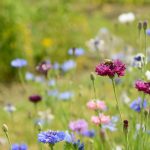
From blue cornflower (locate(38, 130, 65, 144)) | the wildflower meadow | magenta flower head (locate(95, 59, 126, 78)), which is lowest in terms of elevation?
blue cornflower (locate(38, 130, 65, 144))

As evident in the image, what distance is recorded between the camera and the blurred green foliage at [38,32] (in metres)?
6.32

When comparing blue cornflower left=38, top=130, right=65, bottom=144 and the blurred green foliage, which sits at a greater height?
the blurred green foliage

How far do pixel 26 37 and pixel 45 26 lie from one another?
0.64 meters

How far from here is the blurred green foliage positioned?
20.7 feet

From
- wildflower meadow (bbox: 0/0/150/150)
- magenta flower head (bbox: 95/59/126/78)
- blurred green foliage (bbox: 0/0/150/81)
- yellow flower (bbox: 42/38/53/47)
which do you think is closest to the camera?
magenta flower head (bbox: 95/59/126/78)

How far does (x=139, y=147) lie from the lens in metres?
2.38

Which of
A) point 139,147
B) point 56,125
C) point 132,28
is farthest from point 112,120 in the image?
point 132,28

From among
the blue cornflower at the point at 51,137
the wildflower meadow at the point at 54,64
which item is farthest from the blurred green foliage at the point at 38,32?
the blue cornflower at the point at 51,137

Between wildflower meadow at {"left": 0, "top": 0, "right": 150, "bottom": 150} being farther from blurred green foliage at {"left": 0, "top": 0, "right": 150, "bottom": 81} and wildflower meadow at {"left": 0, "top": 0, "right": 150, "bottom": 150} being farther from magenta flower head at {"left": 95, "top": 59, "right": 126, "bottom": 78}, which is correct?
magenta flower head at {"left": 95, "top": 59, "right": 126, "bottom": 78}

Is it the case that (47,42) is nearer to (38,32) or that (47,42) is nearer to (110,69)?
(38,32)

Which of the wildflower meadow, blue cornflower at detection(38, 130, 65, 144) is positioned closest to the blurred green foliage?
the wildflower meadow

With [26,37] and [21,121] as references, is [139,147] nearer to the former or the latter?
[21,121]

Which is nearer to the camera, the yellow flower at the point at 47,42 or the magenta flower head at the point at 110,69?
the magenta flower head at the point at 110,69

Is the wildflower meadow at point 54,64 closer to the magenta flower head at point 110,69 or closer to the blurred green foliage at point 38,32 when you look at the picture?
the blurred green foliage at point 38,32
